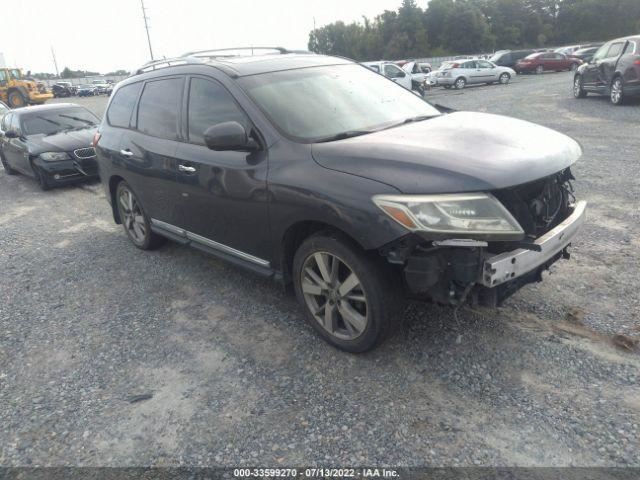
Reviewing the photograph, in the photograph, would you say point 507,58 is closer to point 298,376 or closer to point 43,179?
point 43,179

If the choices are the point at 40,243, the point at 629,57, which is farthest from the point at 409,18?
the point at 40,243

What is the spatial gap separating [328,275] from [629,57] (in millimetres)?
13431

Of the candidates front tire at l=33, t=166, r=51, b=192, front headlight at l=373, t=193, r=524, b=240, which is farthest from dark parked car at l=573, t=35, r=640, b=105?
front tire at l=33, t=166, r=51, b=192

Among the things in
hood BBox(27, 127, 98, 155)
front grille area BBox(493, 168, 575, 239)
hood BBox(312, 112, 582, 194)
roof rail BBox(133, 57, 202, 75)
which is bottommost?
hood BBox(27, 127, 98, 155)

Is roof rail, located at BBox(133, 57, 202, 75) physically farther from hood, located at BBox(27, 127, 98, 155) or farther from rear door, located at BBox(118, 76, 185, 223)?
hood, located at BBox(27, 127, 98, 155)

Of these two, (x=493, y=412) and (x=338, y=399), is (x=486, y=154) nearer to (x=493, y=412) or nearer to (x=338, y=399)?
(x=493, y=412)

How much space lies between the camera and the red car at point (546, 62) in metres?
31.8

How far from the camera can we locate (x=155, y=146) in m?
4.48

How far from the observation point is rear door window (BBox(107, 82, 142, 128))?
5.08m

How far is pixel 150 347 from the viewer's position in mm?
3607

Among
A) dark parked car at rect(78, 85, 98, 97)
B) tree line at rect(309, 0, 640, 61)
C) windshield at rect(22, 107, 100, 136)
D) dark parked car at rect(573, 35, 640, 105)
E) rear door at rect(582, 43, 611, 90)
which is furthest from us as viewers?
tree line at rect(309, 0, 640, 61)

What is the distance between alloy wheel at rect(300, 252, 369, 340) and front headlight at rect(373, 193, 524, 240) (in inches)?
22.9

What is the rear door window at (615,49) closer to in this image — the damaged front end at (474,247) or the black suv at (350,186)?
the black suv at (350,186)

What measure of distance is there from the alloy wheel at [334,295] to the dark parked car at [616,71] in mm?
13017
